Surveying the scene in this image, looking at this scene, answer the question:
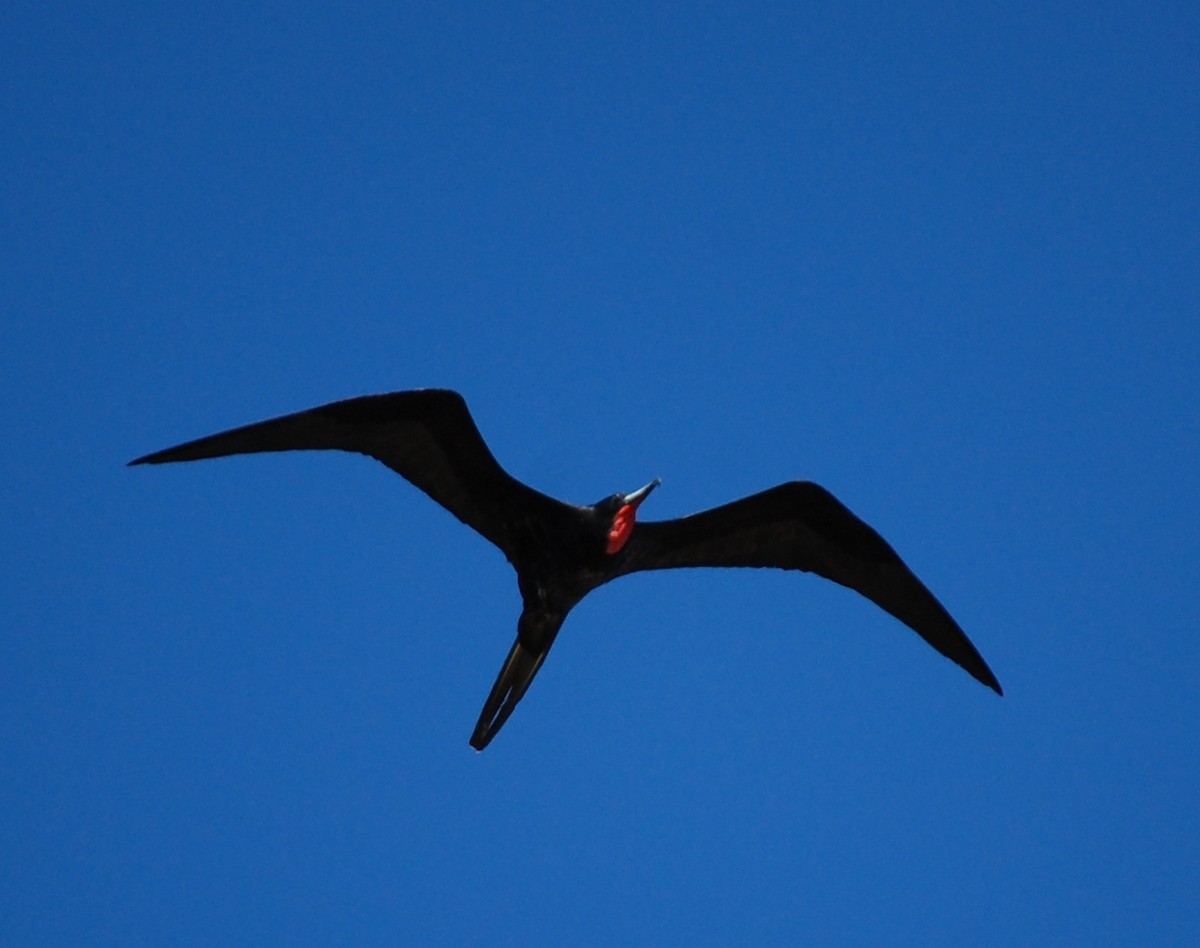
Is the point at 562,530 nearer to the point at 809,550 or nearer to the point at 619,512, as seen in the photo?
the point at 619,512

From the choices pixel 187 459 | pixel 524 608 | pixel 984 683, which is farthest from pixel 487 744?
pixel 984 683

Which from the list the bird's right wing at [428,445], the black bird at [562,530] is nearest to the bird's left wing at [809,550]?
the black bird at [562,530]

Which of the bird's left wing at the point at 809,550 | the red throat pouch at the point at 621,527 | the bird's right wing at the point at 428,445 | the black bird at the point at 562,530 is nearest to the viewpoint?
the bird's right wing at the point at 428,445

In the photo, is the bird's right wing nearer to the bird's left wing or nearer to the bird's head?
the bird's head

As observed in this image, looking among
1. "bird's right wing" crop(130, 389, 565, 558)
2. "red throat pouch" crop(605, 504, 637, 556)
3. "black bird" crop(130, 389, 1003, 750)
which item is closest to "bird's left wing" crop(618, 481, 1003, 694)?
"black bird" crop(130, 389, 1003, 750)

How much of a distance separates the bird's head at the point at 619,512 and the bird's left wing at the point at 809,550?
293 millimetres

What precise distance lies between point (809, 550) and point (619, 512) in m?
1.23

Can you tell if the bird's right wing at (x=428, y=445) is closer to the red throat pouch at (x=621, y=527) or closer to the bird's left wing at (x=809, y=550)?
the red throat pouch at (x=621, y=527)

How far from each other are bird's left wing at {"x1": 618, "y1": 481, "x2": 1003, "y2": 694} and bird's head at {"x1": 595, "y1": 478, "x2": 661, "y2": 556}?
0.29 m

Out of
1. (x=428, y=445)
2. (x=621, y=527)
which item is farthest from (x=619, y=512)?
(x=428, y=445)

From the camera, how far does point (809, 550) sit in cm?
814

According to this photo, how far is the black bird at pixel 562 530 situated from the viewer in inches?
288

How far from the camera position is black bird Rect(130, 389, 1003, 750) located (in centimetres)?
731

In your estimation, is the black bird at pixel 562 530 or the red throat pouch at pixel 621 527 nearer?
the black bird at pixel 562 530
